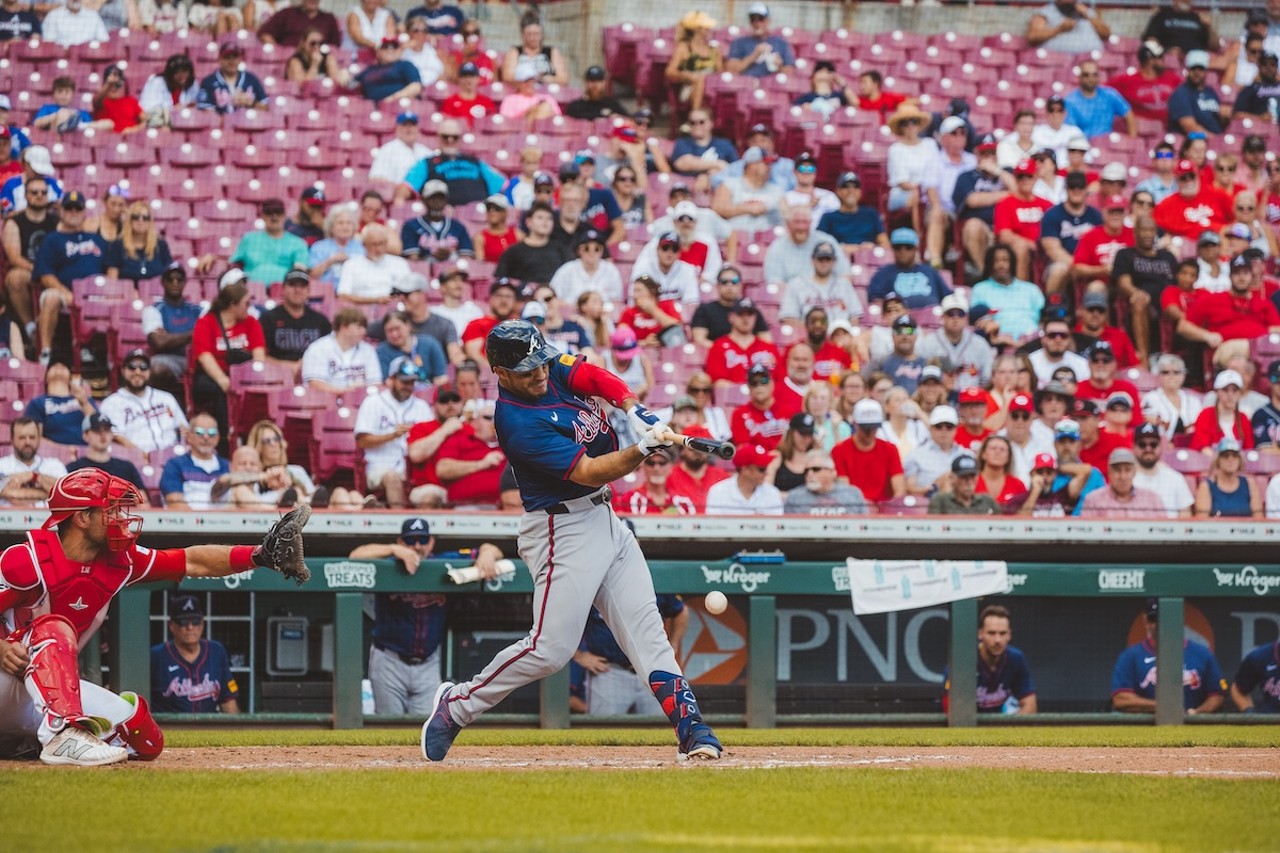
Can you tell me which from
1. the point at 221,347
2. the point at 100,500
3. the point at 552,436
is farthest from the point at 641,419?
the point at 221,347

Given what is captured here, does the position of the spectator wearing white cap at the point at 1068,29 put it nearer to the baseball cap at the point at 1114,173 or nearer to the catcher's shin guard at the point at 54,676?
the baseball cap at the point at 1114,173

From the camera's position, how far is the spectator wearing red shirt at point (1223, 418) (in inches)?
462

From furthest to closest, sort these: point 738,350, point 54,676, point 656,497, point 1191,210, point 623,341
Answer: point 1191,210 → point 738,350 → point 623,341 → point 656,497 → point 54,676

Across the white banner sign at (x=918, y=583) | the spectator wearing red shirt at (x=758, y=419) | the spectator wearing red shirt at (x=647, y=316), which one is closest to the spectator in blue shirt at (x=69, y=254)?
the spectator wearing red shirt at (x=647, y=316)

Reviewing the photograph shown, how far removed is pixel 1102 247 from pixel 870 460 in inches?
165

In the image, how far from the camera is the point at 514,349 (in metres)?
6.27

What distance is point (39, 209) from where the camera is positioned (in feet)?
41.5

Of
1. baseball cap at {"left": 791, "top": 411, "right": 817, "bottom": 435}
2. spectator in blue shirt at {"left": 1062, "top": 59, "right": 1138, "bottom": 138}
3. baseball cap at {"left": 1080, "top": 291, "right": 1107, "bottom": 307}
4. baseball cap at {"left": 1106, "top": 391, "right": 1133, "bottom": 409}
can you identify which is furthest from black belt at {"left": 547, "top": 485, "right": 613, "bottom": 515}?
spectator in blue shirt at {"left": 1062, "top": 59, "right": 1138, "bottom": 138}

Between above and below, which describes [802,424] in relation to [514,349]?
below

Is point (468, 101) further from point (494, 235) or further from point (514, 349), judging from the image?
point (514, 349)

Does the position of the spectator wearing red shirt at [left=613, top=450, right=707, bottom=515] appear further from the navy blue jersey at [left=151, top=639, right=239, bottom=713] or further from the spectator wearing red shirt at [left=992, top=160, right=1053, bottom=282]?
the spectator wearing red shirt at [left=992, top=160, right=1053, bottom=282]

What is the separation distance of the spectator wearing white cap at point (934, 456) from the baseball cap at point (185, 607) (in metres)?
4.30

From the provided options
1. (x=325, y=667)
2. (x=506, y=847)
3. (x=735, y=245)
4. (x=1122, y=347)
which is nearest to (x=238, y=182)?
(x=735, y=245)

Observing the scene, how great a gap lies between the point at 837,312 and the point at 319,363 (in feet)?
13.0
